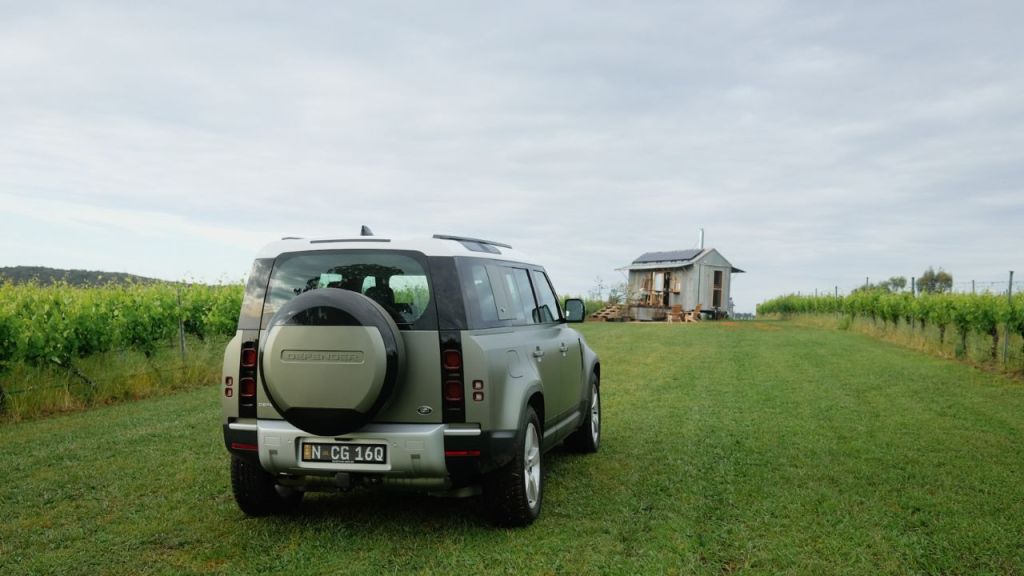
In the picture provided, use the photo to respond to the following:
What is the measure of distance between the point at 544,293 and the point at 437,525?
8.37ft

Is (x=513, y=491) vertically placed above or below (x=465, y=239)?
below

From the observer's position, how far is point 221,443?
30.0ft

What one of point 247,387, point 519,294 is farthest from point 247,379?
point 519,294

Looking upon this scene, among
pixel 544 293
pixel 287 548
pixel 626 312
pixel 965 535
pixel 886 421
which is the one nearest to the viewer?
pixel 287 548

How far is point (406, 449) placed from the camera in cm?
513

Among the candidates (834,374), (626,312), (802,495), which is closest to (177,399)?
(802,495)

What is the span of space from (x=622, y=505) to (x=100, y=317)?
34.7 feet

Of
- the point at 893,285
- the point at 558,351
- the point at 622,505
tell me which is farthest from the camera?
the point at 893,285

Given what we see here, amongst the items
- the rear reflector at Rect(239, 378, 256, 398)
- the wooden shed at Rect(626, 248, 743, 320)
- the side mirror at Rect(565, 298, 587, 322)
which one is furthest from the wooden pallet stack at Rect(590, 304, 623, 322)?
the rear reflector at Rect(239, 378, 256, 398)

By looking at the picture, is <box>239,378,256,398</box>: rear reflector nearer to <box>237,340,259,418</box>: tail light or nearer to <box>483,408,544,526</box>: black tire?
<box>237,340,259,418</box>: tail light

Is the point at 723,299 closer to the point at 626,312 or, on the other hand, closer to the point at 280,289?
the point at 626,312

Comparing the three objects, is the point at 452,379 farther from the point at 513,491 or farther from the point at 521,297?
the point at 521,297

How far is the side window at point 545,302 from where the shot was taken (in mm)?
7176

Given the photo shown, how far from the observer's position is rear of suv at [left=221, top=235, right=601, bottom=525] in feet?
16.5
